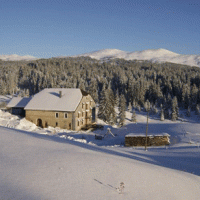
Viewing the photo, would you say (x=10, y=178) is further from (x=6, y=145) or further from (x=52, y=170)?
(x=6, y=145)

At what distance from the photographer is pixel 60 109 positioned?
36.8 m

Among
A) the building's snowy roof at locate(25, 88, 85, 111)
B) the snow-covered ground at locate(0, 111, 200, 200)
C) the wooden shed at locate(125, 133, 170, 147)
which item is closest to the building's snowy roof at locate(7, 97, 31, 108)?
the building's snowy roof at locate(25, 88, 85, 111)

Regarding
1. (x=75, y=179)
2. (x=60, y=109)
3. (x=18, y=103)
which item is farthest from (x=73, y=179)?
(x=18, y=103)

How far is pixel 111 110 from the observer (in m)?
55.8

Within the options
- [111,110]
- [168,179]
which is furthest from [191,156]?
[111,110]

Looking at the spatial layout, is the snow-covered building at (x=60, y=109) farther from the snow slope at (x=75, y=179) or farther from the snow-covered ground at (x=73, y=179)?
the snow slope at (x=75, y=179)

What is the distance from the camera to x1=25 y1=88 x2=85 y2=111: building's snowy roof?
37125 mm

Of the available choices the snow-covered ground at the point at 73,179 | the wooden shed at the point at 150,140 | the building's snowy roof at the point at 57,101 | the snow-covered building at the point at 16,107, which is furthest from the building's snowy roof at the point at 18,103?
the snow-covered ground at the point at 73,179

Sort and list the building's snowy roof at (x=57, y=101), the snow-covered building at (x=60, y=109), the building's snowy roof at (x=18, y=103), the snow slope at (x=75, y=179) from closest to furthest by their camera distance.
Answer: the snow slope at (x=75, y=179)
the snow-covered building at (x=60, y=109)
the building's snowy roof at (x=57, y=101)
the building's snowy roof at (x=18, y=103)

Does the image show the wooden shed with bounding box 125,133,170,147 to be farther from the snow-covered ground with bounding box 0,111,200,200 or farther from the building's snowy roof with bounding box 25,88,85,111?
the snow-covered ground with bounding box 0,111,200,200

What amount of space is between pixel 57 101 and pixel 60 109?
2401 millimetres

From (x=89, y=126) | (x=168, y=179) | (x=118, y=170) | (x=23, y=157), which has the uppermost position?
(x=23, y=157)

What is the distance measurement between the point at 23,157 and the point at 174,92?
133613mm

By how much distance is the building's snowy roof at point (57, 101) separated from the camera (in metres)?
37.1
